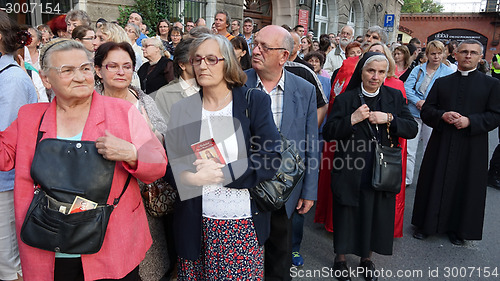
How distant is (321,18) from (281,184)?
1716 centimetres

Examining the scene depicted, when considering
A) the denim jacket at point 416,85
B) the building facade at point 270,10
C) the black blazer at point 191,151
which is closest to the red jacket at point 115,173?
the black blazer at point 191,151

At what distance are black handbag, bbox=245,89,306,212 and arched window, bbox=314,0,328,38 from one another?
53.8ft

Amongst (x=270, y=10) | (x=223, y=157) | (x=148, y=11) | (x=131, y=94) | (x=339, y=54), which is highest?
(x=270, y=10)

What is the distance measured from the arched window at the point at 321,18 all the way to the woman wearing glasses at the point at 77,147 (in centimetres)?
1694

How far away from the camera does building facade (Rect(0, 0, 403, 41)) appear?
8.17 metres

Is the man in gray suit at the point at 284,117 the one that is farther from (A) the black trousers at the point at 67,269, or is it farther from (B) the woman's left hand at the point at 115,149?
(A) the black trousers at the point at 67,269

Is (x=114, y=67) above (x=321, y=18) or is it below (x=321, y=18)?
below

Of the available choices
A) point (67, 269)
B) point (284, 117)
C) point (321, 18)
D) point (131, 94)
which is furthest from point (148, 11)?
point (321, 18)

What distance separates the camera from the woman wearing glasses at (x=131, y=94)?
255 cm

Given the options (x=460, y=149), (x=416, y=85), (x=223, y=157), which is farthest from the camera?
(x=416, y=85)

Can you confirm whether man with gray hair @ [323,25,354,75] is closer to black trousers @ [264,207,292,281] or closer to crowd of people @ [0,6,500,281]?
crowd of people @ [0,6,500,281]

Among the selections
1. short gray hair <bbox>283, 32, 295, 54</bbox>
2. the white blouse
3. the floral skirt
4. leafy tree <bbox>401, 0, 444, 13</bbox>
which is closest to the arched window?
short gray hair <bbox>283, 32, 295, 54</bbox>

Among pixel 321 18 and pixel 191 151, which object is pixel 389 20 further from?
pixel 191 151

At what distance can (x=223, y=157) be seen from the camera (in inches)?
82.7
